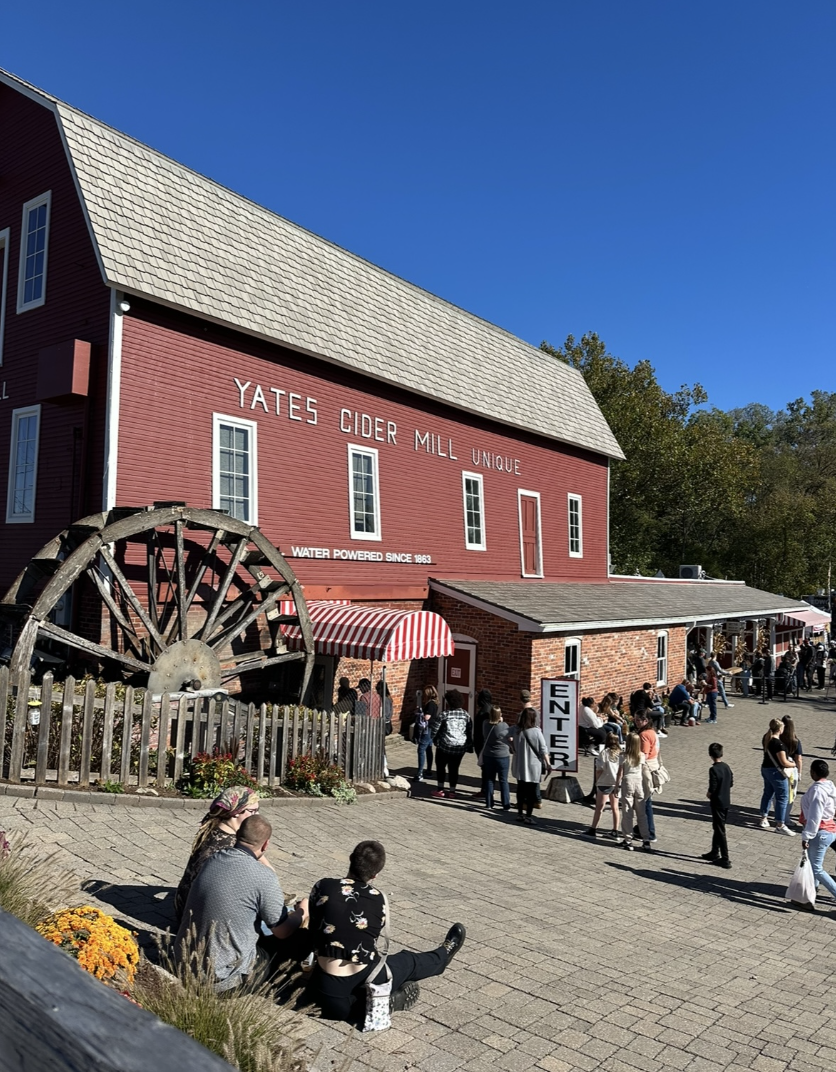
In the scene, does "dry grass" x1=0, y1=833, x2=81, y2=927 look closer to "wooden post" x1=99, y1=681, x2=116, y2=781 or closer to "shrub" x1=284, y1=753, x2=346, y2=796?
"wooden post" x1=99, y1=681, x2=116, y2=781

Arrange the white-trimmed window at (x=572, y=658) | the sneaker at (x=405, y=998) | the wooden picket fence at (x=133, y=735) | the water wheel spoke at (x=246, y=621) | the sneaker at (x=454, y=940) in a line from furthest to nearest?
the white-trimmed window at (x=572, y=658) → the water wheel spoke at (x=246, y=621) → the wooden picket fence at (x=133, y=735) → the sneaker at (x=454, y=940) → the sneaker at (x=405, y=998)

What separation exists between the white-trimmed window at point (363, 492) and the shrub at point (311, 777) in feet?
20.7

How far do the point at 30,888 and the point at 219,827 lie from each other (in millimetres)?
1219

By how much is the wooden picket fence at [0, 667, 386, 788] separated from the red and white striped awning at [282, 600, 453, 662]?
2045mm

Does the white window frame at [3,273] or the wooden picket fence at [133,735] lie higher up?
the white window frame at [3,273]

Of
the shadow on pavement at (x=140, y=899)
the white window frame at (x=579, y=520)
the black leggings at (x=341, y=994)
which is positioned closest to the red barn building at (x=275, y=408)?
the white window frame at (x=579, y=520)

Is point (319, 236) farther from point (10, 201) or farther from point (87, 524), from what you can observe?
point (87, 524)

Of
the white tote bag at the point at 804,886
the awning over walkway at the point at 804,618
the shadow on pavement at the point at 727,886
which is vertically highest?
the awning over walkway at the point at 804,618

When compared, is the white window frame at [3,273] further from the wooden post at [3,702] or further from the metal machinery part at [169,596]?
the wooden post at [3,702]

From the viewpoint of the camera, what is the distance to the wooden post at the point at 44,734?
29.3ft

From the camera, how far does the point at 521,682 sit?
17234mm

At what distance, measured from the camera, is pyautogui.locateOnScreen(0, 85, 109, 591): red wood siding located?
43.0 feet

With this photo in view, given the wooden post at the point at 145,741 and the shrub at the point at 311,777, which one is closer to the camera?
the wooden post at the point at 145,741

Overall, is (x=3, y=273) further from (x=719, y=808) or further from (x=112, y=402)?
(x=719, y=808)
